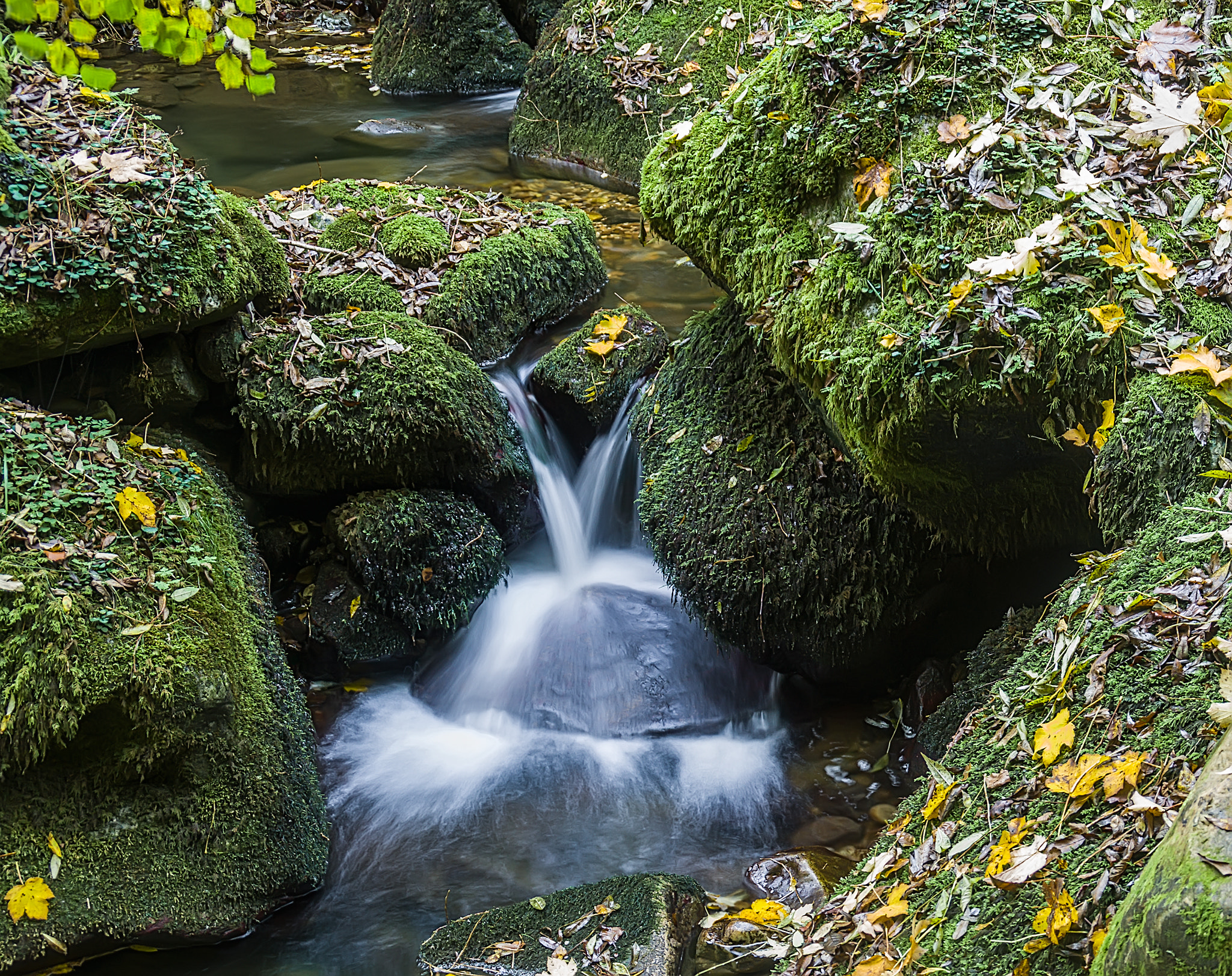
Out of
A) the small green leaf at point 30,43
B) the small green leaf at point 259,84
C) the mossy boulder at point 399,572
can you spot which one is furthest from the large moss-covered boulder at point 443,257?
the small green leaf at point 30,43

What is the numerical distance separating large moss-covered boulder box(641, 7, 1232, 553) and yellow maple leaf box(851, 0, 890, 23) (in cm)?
1

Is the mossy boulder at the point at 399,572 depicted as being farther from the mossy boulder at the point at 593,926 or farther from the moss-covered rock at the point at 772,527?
the mossy boulder at the point at 593,926

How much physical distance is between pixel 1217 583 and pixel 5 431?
13.2ft

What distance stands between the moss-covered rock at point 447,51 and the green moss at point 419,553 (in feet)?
28.6

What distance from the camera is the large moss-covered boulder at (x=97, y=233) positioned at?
13.9ft

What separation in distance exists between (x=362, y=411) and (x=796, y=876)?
2.97m

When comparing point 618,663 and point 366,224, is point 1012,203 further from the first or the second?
point 366,224

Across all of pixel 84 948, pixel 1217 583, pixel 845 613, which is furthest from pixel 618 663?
pixel 1217 583

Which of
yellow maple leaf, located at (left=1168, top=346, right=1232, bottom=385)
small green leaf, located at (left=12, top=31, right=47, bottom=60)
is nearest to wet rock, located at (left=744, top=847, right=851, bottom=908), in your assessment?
yellow maple leaf, located at (left=1168, top=346, right=1232, bottom=385)

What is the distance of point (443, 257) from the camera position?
6.52 metres

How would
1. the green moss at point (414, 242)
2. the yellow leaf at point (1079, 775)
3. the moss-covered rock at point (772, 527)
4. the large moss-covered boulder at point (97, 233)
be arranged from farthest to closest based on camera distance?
1. the green moss at point (414, 242)
2. the moss-covered rock at point (772, 527)
3. the large moss-covered boulder at point (97, 233)
4. the yellow leaf at point (1079, 775)

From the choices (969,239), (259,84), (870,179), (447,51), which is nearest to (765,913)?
(969,239)

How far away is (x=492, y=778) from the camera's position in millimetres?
4836

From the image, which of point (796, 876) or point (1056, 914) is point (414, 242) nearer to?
point (796, 876)
